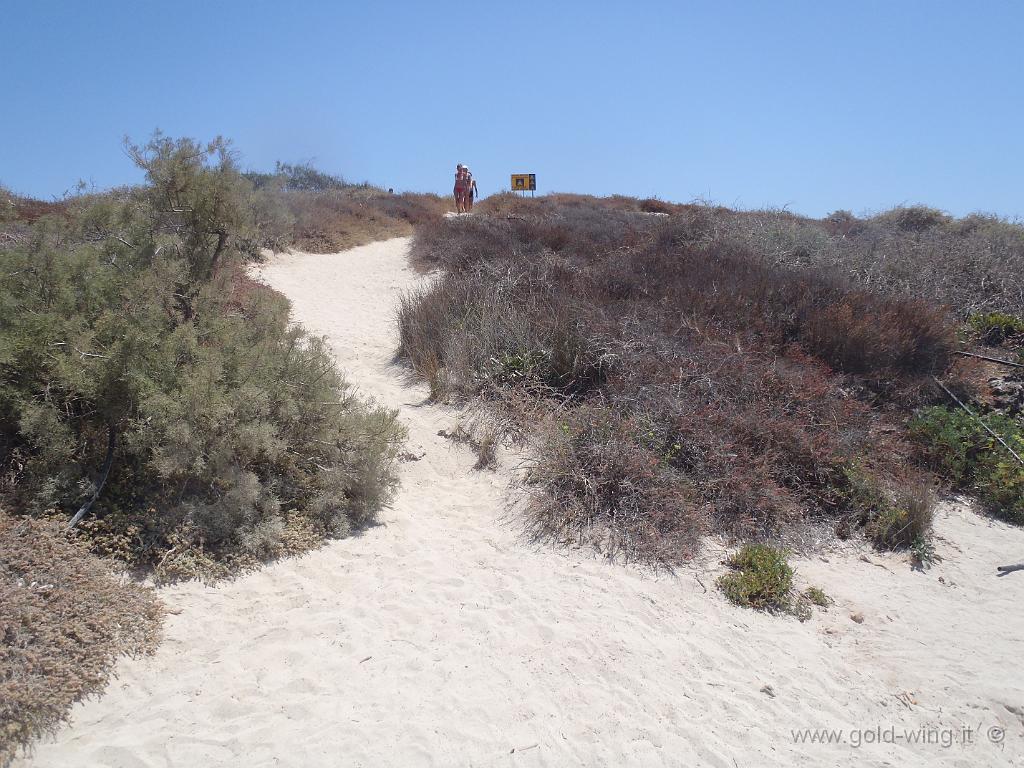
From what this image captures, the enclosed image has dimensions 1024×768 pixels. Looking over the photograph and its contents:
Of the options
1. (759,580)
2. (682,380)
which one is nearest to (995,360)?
(682,380)

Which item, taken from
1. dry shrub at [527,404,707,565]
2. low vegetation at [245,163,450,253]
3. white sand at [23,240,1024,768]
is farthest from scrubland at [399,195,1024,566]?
low vegetation at [245,163,450,253]

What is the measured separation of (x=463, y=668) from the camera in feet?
11.0

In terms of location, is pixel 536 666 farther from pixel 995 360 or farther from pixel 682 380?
pixel 995 360

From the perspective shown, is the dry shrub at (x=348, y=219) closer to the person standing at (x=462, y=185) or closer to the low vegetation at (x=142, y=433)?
the person standing at (x=462, y=185)

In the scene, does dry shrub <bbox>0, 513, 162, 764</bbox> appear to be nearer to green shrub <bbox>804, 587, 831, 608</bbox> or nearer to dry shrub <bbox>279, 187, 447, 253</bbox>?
green shrub <bbox>804, 587, 831, 608</bbox>

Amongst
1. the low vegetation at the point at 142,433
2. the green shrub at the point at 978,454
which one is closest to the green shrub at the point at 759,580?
the green shrub at the point at 978,454

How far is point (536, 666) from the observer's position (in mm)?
3389

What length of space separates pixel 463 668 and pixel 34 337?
3.55m

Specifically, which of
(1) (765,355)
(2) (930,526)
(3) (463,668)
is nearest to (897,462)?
(2) (930,526)

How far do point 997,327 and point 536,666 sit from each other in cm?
860

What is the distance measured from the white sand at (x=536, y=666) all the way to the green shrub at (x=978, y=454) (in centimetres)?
87

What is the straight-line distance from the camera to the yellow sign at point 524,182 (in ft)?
76.9

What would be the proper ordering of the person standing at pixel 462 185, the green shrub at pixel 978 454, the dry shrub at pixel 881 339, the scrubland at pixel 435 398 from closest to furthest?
the scrubland at pixel 435 398 → the green shrub at pixel 978 454 → the dry shrub at pixel 881 339 → the person standing at pixel 462 185

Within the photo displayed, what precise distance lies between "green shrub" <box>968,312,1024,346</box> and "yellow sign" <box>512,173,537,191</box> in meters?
17.5
